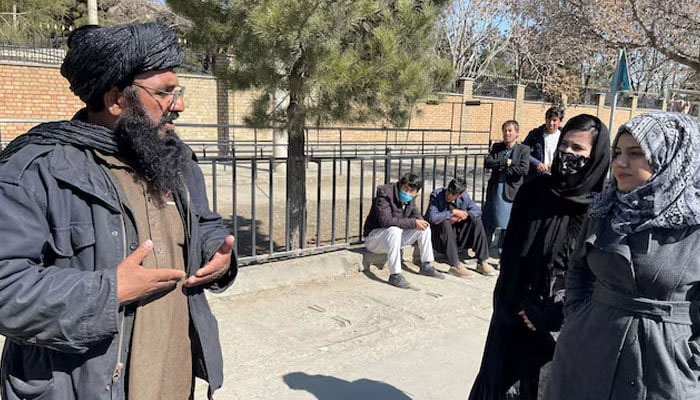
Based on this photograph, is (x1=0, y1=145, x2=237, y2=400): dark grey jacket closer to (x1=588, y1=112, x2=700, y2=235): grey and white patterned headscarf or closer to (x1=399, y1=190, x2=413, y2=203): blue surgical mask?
(x1=588, y1=112, x2=700, y2=235): grey and white patterned headscarf

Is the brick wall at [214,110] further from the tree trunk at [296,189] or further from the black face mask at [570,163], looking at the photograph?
the black face mask at [570,163]

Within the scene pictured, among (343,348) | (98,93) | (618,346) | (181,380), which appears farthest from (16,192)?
(343,348)

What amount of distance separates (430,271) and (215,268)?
13.9 ft

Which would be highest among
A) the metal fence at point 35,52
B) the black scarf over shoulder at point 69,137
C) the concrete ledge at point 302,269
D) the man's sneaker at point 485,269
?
the metal fence at point 35,52

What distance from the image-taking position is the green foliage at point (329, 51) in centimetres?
434

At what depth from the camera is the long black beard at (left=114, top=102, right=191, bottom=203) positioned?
157cm

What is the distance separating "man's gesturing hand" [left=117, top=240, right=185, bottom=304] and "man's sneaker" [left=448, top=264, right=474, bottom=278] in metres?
4.74

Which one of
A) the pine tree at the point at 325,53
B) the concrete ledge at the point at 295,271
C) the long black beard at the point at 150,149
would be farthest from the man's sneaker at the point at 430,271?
the long black beard at the point at 150,149

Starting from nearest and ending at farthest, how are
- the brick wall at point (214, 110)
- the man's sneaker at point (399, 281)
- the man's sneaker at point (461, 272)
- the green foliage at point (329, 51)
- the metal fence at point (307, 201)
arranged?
the green foliage at point (329, 51) → the metal fence at point (307, 201) → the man's sneaker at point (399, 281) → the man's sneaker at point (461, 272) → the brick wall at point (214, 110)

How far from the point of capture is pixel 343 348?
12.9ft

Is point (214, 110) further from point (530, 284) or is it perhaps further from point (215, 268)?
point (215, 268)

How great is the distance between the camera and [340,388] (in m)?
3.38

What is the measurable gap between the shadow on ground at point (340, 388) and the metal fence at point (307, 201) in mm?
1826

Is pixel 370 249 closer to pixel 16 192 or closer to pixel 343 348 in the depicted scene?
pixel 343 348
